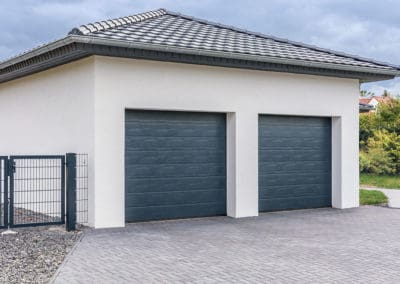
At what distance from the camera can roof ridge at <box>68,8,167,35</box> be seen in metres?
9.08

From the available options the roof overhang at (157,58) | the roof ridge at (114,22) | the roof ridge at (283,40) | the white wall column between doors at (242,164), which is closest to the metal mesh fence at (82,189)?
the roof overhang at (157,58)

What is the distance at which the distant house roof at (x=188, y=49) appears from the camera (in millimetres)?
9367

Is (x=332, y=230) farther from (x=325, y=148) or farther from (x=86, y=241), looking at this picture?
(x=86, y=241)

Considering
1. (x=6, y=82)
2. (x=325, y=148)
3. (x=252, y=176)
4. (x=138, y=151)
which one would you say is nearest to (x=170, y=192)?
(x=138, y=151)

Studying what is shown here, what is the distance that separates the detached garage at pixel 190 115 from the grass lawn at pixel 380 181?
6.88 metres

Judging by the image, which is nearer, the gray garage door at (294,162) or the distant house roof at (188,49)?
the distant house roof at (188,49)

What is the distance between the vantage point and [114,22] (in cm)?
1080

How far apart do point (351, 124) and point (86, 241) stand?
7.43 m

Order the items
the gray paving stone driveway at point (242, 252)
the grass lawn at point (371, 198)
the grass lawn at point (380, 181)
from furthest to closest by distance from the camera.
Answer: the grass lawn at point (380, 181), the grass lawn at point (371, 198), the gray paving stone driveway at point (242, 252)

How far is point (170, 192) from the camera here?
35.2ft

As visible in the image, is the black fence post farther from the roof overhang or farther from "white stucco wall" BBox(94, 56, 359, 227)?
the roof overhang

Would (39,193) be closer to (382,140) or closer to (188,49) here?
(188,49)

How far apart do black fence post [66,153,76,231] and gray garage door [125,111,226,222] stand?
1151mm

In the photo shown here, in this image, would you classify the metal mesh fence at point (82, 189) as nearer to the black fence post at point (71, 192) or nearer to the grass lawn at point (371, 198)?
the black fence post at point (71, 192)
